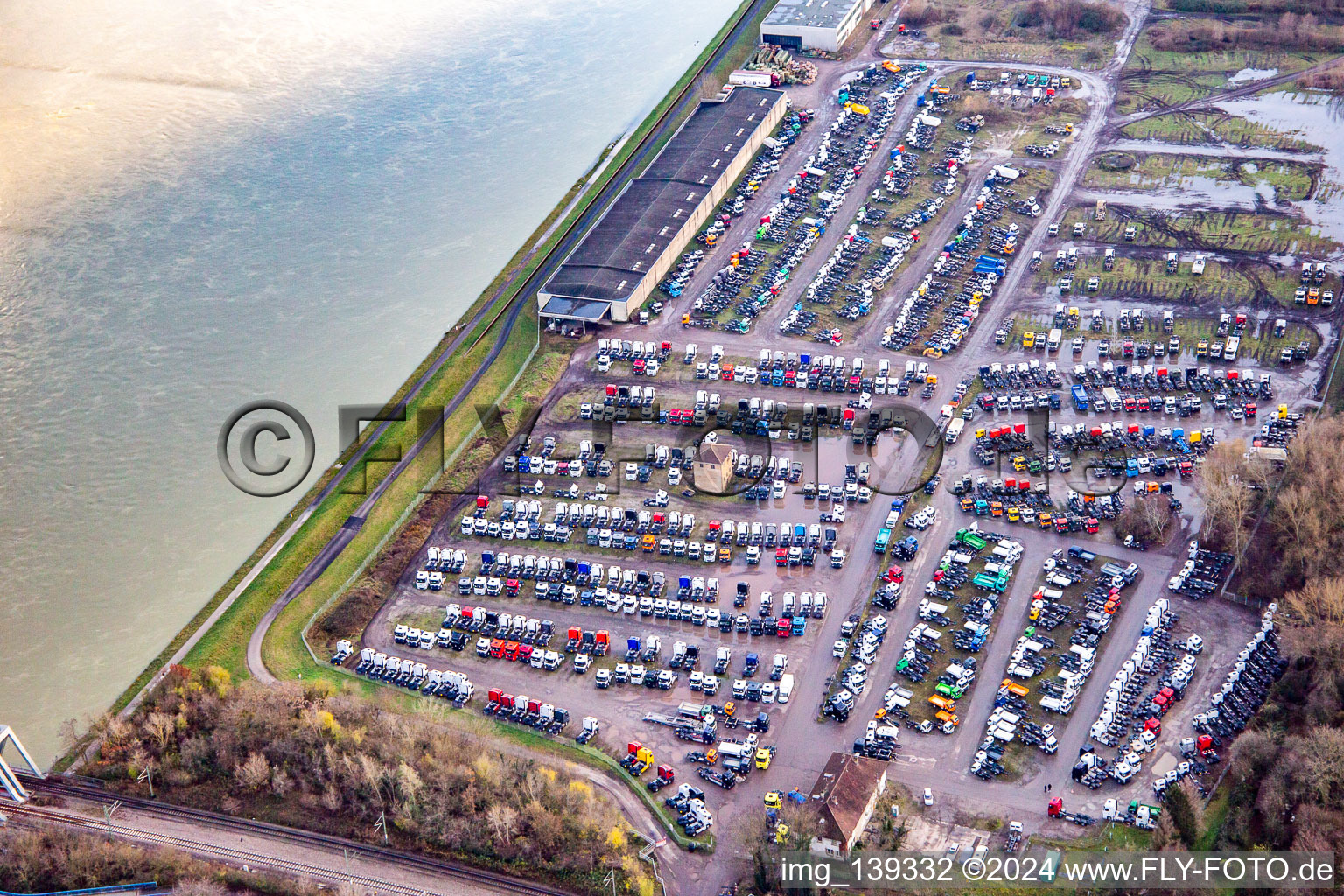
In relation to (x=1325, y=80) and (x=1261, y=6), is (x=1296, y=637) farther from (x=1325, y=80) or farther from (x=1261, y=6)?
(x=1261, y=6)

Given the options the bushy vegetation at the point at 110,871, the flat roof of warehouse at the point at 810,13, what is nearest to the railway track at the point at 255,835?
the bushy vegetation at the point at 110,871

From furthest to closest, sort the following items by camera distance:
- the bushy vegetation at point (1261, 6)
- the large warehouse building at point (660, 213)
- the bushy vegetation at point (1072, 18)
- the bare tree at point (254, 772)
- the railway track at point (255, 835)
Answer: the bushy vegetation at point (1072, 18), the bushy vegetation at point (1261, 6), the large warehouse building at point (660, 213), the bare tree at point (254, 772), the railway track at point (255, 835)

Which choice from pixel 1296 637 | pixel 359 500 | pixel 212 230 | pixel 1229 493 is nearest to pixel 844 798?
pixel 1296 637

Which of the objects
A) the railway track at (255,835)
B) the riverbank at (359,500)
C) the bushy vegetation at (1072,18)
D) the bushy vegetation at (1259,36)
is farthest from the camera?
the bushy vegetation at (1072,18)

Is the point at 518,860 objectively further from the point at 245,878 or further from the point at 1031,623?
the point at 1031,623

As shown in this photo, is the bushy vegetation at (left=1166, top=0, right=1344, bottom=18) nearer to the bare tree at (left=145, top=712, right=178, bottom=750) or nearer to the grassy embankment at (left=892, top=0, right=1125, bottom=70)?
the grassy embankment at (left=892, top=0, right=1125, bottom=70)

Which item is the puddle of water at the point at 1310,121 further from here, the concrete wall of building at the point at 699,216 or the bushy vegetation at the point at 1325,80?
the concrete wall of building at the point at 699,216

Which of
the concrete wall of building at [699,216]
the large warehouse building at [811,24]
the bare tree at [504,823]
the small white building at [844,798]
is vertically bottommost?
the small white building at [844,798]
